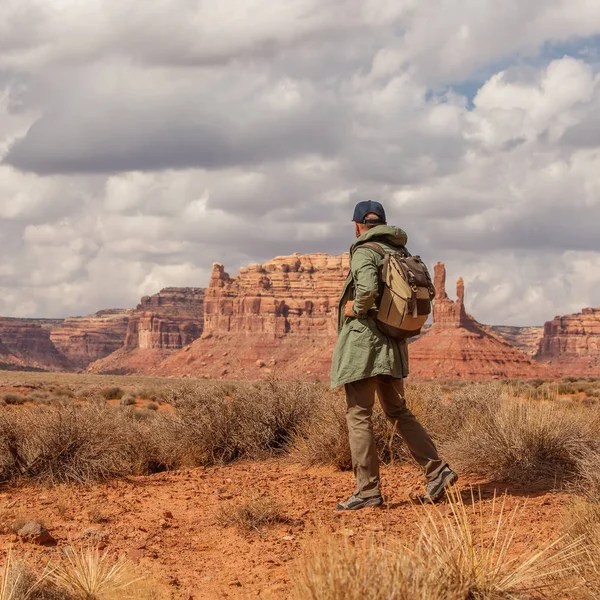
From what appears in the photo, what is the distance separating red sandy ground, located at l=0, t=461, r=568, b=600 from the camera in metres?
4.24

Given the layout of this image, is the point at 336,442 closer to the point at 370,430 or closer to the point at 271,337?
the point at 370,430

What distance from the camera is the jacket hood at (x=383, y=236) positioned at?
5.67 m

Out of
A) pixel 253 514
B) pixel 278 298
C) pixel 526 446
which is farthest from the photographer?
pixel 278 298

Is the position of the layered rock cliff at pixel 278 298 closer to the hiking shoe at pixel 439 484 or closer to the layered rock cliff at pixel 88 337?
the layered rock cliff at pixel 88 337

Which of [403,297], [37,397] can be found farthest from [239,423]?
[37,397]

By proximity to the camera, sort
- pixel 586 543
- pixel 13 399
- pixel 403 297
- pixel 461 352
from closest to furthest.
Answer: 1. pixel 586 543
2. pixel 403 297
3. pixel 13 399
4. pixel 461 352

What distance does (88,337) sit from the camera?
17062 centimetres

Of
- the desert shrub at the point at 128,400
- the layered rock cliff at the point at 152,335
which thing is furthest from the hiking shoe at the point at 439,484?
the layered rock cliff at the point at 152,335

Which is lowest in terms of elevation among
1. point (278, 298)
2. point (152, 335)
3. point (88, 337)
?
point (152, 335)

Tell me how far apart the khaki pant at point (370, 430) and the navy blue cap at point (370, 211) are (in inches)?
47.1

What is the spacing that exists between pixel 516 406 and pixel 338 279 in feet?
396

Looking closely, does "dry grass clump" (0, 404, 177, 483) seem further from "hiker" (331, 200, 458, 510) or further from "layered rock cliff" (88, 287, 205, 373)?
"layered rock cliff" (88, 287, 205, 373)

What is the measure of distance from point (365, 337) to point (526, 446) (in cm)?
195

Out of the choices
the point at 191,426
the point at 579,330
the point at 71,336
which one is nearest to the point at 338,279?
the point at 579,330
